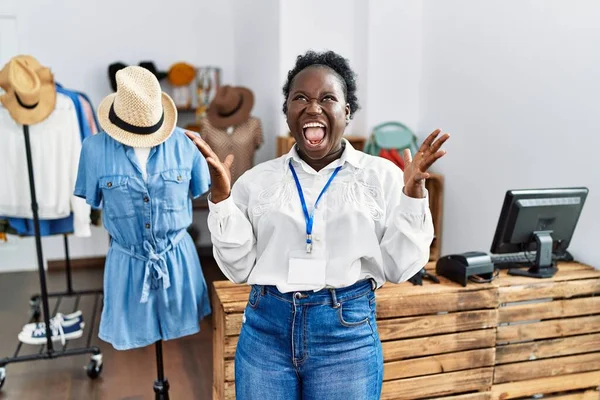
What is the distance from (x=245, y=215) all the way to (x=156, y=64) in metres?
4.59

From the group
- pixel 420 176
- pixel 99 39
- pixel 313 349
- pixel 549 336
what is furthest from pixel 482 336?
pixel 99 39

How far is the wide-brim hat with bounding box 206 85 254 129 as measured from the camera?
186 inches

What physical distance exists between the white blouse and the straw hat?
6.74 ft

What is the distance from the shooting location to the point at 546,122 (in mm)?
3219

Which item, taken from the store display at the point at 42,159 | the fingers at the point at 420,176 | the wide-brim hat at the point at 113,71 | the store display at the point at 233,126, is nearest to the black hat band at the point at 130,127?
the store display at the point at 42,159

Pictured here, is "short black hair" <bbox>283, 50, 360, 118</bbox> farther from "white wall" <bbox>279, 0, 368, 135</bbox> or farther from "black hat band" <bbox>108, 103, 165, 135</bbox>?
"white wall" <bbox>279, 0, 368, 135</bbox>

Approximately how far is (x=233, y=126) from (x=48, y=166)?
66.6 inches

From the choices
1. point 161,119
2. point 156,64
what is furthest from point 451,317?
point 156,64

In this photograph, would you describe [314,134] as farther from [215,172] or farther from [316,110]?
[215,172]

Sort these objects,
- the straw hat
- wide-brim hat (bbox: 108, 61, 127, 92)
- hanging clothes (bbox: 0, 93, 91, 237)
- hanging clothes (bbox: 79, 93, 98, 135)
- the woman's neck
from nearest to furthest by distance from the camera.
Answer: the woman's neck → the straw hat → hanging clothes (bbox: 0, 93, 91, 237) → hanging clothes (bbox: 79, 93, 98, 135) → wide-brim hat (bbox: 108, 61, 127, 92)

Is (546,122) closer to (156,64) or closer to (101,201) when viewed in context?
(101,201)

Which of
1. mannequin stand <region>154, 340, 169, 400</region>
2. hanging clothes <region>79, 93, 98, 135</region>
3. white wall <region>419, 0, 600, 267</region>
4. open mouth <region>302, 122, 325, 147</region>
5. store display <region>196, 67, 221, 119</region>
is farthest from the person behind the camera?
store display <region>196, 67, 221, 119</region>

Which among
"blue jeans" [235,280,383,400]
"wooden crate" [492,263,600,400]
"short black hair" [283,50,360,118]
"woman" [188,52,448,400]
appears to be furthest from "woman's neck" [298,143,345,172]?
"wooden crate" [492,263,600,400]

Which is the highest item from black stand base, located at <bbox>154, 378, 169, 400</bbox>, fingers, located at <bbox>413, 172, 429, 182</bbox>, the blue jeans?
fingers, located at <bbox>413, 172, 429, 182</bbox>
